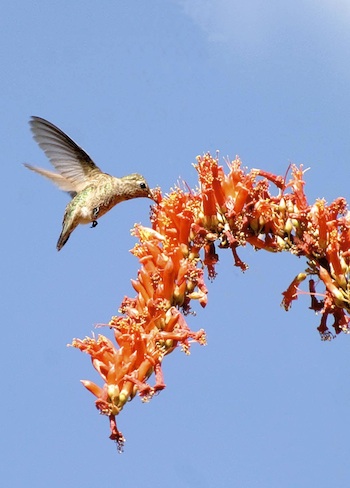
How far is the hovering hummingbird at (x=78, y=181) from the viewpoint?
10.9m

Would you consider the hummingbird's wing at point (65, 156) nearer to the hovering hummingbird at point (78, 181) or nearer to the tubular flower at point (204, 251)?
the hovering hummingbird at point (78, 181)

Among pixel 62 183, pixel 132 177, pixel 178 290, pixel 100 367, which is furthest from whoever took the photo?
pixel 62 183

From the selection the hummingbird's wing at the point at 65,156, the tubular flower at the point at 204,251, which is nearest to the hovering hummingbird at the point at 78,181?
the hummingbird's wing at the point at 65,156

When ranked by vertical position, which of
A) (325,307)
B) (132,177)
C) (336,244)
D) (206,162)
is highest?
(132,177)

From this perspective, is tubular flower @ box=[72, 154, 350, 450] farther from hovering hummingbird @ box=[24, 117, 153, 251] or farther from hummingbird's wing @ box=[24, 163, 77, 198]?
hummingbird's wing @ box=[24, 163, 77, 198]

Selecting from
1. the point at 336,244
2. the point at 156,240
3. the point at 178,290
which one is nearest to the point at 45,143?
the point at 156,240

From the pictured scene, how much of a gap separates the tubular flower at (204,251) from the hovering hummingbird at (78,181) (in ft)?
5.06

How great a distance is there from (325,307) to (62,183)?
5.02 meters

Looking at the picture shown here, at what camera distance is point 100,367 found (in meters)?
7.95

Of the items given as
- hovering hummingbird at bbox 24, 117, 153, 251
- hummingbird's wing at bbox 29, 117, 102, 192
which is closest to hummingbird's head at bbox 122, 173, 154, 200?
hovering hummingbird at bbox 24, 117, 153, 251

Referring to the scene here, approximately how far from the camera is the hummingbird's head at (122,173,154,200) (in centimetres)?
1048

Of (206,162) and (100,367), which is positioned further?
(206,162)

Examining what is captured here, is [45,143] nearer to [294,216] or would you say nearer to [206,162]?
[206,162]

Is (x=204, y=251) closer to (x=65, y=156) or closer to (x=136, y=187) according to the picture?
(x=136, y=187)
